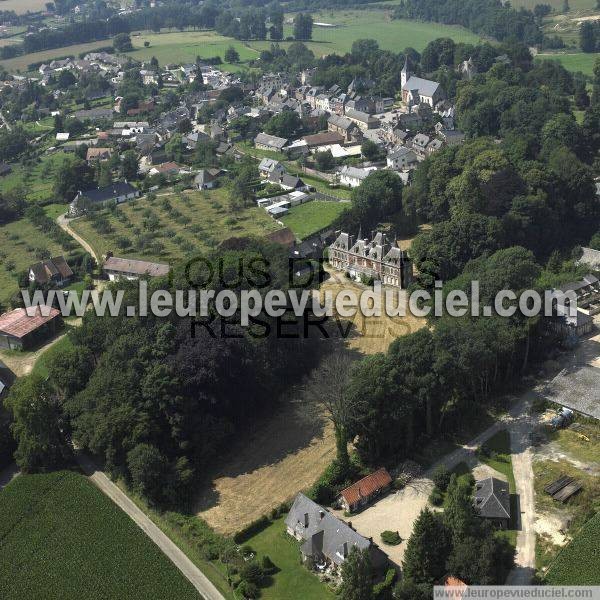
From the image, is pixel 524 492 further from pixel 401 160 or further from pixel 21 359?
pixel 401 160

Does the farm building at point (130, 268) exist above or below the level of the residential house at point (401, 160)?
below

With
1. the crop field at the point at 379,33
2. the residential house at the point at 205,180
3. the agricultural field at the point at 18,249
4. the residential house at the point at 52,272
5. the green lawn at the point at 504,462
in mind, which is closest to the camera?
the green lawn at the point at 504,462

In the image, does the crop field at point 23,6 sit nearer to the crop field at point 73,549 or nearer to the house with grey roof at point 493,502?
the crop field at point 73,549

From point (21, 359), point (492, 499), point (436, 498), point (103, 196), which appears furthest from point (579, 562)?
point (103, 196)

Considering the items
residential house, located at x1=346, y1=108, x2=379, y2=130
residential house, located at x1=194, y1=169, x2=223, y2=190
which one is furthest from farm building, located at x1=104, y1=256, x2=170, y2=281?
residential house, located at x1=346, y1=108, x2=379, y2=130

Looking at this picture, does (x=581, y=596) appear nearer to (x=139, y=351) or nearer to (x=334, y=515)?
(x=334, y=515)

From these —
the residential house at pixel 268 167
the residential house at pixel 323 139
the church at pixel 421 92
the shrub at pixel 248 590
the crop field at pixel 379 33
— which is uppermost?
the crop field at pixel 379 33

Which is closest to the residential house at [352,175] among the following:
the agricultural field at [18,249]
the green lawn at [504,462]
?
the agricultural field at [18,249]
